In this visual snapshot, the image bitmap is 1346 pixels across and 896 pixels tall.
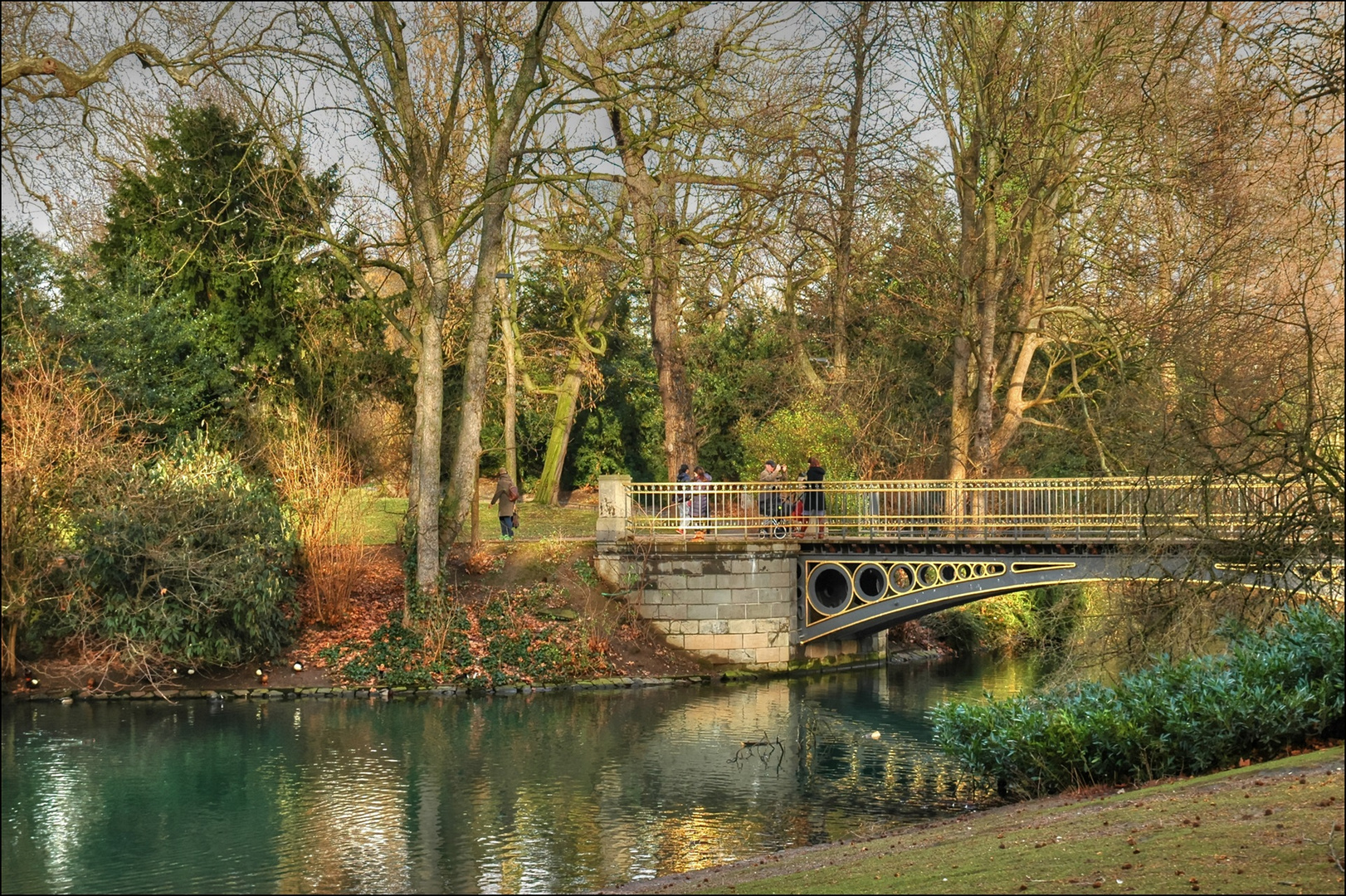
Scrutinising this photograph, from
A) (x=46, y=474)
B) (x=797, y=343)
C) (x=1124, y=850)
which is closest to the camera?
(x=1124, y=850)

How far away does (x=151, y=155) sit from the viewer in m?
28.0

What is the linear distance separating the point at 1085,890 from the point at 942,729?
7159mm

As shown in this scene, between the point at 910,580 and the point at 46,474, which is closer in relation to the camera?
the point at 46,474

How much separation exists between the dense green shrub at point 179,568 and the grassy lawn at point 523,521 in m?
4.35

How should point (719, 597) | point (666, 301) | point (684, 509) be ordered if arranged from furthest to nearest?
point (666, 301), point (684, 509), point (719, 597)

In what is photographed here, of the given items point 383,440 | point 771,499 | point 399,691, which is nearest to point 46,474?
point 399,691

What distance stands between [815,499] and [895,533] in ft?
7.16

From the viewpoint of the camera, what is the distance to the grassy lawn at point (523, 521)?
30.9 m

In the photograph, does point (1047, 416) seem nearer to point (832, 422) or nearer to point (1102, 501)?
point (832, 422)

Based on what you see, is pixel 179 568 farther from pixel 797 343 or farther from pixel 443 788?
pixel 797 343

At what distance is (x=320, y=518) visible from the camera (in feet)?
83.4

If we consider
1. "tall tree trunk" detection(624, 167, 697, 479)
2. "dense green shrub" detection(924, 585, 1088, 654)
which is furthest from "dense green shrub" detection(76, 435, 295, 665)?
"dense green shrub" detection(924, 585, 1088, 654)

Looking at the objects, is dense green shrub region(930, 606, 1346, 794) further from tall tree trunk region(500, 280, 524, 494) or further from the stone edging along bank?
tall tree trunk region(500, 280, 524, 494)

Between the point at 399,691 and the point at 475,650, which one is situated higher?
the point at 475,650
